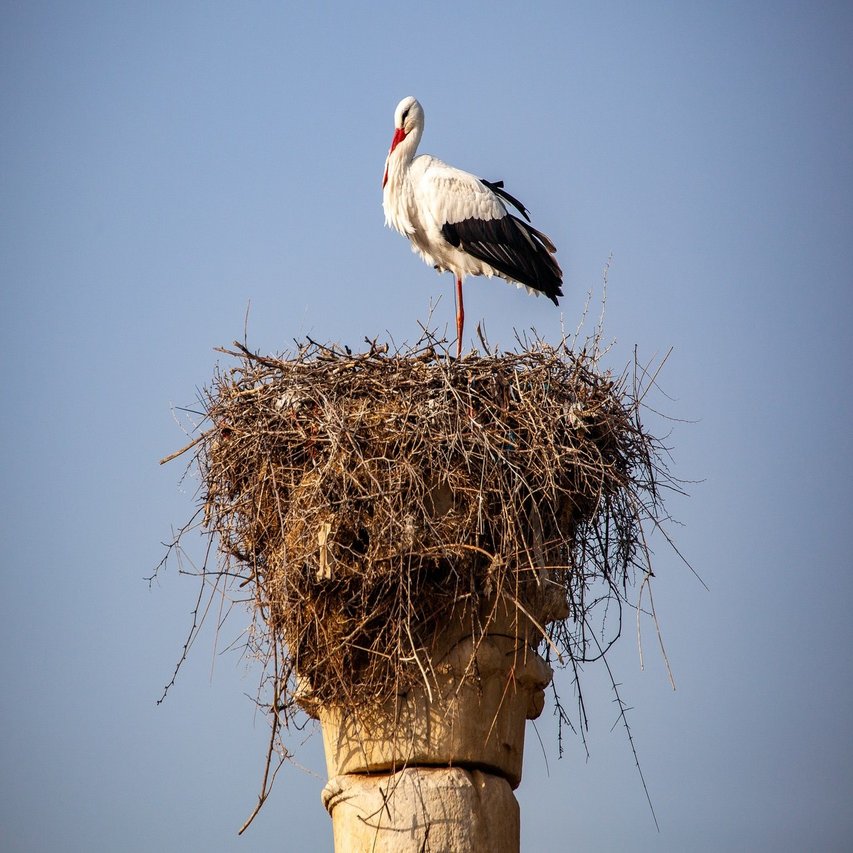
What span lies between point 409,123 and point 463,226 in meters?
1.11

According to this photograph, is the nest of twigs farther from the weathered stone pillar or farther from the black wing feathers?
the black wing feathers

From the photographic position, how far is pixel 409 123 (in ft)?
32.9

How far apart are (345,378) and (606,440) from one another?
136 centimetres

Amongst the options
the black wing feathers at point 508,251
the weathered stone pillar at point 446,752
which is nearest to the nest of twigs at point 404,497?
the weathered stone pillar at point 446,752

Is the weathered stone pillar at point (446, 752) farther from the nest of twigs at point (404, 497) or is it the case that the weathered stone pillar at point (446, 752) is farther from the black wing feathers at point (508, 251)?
the black wing feathers at point (508, 251)

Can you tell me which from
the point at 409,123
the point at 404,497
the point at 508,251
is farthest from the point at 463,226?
the point at 404,497

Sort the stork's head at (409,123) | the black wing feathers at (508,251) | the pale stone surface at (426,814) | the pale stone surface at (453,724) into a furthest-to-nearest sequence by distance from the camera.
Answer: the stork's head at (409,123) → the black wing feathers at (508,251) → the pale stone surface at (453,724) → the pale stone surface at (426,814)

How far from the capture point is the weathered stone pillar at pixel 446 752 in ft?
20.9

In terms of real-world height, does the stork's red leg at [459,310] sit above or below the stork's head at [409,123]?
below

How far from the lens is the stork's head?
9.98 meters

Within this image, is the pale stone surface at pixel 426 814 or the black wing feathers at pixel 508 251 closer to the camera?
the pale stone surface at pixel 426 814

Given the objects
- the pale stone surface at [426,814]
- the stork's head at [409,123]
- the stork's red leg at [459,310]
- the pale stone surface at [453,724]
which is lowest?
the pale stone surface at [426,814]

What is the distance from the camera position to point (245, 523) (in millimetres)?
7074

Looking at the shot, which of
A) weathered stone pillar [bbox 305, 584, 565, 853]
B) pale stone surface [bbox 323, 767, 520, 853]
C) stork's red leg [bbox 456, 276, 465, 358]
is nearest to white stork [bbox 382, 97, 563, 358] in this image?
stork's red leg [bbox 456, 276, 465, 358]
